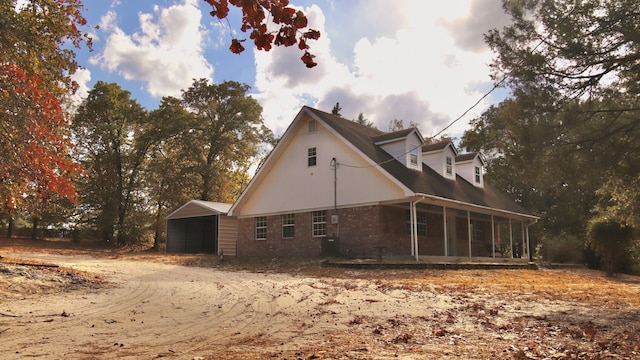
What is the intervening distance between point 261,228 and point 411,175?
7768 millimetres

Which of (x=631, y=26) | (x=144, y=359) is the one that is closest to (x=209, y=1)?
(x=144, y=359)

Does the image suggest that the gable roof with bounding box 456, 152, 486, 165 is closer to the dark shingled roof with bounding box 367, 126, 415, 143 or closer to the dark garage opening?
the dark shingled roof with bounding box 367, 126, 415, 143

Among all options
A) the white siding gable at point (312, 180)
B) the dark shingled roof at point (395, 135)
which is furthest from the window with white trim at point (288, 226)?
the dark shingled roof at point (395, 135)

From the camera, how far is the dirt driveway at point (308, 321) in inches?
212

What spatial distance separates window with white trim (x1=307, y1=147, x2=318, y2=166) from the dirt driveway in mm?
11019

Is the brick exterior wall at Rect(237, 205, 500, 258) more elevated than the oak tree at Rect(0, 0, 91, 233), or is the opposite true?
the oak tree at Rect(0, 0, 91, 233)

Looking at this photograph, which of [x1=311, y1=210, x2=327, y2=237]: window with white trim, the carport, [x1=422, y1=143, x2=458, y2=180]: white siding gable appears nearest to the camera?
[x1=311, y1=210, x2=327, y2=237]: window with white trim

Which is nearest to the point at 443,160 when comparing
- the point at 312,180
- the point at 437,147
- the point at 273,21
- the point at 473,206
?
the point at 437,147

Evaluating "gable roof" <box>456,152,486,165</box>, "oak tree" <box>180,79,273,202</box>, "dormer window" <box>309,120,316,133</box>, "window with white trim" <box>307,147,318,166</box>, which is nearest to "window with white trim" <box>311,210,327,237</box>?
"window with white trim" <box>307,147,318,166</box>

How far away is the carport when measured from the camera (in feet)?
89.4

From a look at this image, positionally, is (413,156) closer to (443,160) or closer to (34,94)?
(443,160)

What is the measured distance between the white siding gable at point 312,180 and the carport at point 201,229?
2.60 meters

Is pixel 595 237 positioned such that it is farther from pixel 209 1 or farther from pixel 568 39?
pixel 209 1

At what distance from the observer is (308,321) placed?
7.37m
